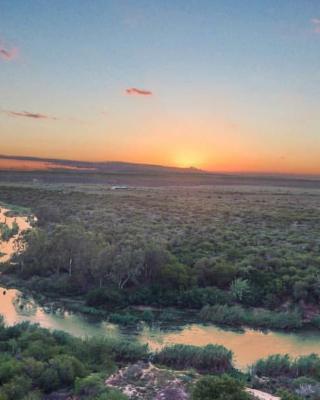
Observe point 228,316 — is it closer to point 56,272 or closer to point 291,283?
point 291,283

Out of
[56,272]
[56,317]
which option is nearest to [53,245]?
[56,272]

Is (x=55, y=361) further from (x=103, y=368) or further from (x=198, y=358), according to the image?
(x=198, y=358)

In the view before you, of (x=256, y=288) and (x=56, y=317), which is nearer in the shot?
(x=56, y=317)

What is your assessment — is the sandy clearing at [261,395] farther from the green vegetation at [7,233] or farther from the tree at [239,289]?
the green vegetation at [7,233]

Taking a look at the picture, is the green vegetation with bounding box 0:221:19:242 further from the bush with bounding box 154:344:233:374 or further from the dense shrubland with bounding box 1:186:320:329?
the bush with bounding box 154:344:233:374

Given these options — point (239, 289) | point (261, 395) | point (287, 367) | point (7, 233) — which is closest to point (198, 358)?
point (287, 367)

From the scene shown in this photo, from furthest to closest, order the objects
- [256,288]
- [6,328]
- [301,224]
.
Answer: [301,224] < [256,288] < [6,328]

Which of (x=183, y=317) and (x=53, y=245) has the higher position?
(x=53, y=245)

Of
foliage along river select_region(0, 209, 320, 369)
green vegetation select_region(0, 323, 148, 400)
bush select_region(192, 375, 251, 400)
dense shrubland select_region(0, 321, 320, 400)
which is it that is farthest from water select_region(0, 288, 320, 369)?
bush select_region(192, 375, 251, 400)

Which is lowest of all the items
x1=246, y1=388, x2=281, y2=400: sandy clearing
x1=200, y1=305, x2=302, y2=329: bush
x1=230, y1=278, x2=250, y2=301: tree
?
x1=200, y1=305, x2=302, y2=329: bush
